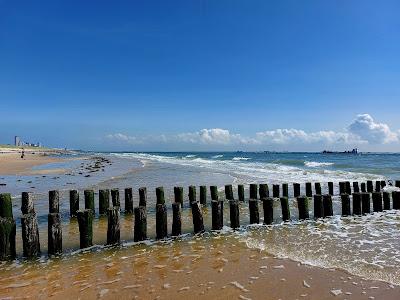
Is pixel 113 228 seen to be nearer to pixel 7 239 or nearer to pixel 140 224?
pixel 140 224

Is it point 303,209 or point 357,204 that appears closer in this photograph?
point 303,209

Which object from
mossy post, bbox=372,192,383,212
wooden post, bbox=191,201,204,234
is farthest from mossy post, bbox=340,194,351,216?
wooden post, bbox=191,201,204,234

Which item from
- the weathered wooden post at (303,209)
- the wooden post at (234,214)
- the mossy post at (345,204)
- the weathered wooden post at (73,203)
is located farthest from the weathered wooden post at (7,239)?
the mossy post at (345,204)

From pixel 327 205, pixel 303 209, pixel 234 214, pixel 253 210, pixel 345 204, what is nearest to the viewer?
pixel 234 214

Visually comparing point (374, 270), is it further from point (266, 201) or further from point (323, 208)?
point (323, 208)

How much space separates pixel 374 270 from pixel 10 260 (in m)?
7.20

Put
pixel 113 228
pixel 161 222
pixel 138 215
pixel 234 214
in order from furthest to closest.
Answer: pixel 234 214, pixel 161 222, pixel 138 215, pixel 113 228

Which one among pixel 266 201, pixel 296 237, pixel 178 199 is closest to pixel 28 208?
pixel 178 199

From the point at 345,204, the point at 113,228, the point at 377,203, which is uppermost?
the point at 113,228

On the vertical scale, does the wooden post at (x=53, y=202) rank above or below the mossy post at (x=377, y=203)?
above

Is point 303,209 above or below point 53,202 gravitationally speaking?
below

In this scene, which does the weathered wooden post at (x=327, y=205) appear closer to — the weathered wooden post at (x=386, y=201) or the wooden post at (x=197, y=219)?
the weathered wooden post at (x=386, y=201)

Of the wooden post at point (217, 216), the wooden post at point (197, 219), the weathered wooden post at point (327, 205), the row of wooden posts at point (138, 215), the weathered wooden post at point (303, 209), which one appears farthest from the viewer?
the weathered wooden post at point (327, 205)

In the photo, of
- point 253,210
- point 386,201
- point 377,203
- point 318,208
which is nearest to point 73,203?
point 253,210
